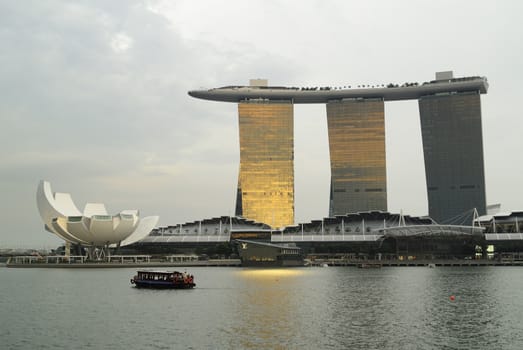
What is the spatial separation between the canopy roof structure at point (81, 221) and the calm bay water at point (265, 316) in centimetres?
5558

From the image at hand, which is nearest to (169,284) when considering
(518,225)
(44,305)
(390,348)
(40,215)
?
(44,305)

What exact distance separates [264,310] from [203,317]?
6.90 meters

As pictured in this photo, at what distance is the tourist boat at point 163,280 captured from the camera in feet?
271

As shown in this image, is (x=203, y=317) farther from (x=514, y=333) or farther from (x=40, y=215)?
(x=40, y=215)

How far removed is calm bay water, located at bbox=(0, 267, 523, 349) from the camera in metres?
43.7

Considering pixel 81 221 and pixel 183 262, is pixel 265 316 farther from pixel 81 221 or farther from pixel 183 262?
pixel 183 262

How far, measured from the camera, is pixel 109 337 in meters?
45.5

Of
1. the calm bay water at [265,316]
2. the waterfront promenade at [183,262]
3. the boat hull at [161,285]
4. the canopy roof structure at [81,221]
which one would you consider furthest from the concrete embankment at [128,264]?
the boat hull at [161,285]

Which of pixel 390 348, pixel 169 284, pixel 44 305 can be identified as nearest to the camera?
pixel 390 348

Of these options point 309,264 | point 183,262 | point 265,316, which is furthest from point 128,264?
point 265,316

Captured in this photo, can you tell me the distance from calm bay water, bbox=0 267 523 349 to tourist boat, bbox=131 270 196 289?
2492 mm

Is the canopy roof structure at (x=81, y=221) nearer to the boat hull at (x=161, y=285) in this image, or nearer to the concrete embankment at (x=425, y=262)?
the concrete embankment at (x=425, y=262)

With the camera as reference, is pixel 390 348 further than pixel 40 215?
No

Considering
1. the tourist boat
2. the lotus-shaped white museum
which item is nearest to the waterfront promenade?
the lotus-shaped white museum
